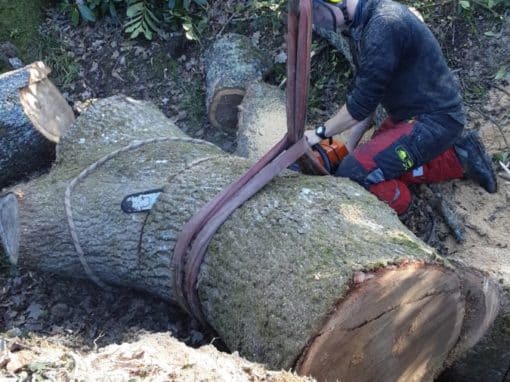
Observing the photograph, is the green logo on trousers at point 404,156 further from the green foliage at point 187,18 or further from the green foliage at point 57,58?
the green foliage at point 57,58

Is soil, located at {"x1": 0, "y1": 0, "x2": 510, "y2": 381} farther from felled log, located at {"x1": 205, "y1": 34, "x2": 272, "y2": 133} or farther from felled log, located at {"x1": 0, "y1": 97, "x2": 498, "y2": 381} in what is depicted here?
felled log, located at {"x1": 0, "y1": 97, "x2": 498, "y2": 381}

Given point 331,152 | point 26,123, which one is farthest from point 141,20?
point 331,152

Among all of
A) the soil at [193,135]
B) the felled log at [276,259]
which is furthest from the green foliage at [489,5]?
the felled log at [276,259]

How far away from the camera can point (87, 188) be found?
2.95m

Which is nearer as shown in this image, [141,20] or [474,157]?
[474,157]

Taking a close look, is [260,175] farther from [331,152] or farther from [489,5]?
[489,5]

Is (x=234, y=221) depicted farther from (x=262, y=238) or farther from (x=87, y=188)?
(x=87, y=188)

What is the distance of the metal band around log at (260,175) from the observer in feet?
7.85

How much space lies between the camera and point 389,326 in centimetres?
214

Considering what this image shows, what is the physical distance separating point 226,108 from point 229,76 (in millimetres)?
232

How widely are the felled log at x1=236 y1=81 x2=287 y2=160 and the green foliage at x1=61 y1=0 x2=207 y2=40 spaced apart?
3.10 feet

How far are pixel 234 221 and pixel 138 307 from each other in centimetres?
100

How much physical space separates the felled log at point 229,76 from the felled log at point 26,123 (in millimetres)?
1075

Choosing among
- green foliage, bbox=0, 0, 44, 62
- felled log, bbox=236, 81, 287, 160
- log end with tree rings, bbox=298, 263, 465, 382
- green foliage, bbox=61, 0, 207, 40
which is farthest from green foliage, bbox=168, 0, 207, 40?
log end with tree rings, bbox=298, 263, 465, 382
